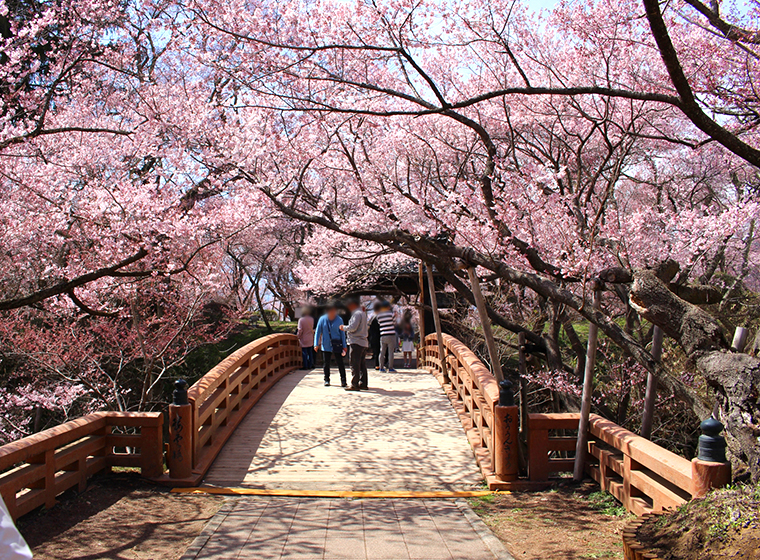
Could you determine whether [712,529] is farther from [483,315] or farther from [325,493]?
[325,493]

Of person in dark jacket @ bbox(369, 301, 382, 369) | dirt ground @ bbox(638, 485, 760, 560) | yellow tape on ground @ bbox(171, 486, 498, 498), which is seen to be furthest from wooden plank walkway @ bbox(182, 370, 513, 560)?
person in dark jacket @ bbox(369, 301, 382, 369)

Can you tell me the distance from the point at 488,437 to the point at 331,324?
15.4ft

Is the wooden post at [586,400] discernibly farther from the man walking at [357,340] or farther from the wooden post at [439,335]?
the wooden post at [439,335]

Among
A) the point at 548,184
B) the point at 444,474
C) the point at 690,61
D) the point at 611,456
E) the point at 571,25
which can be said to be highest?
the point at 571,25

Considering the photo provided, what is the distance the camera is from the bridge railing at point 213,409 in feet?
20.4

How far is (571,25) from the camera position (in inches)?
309

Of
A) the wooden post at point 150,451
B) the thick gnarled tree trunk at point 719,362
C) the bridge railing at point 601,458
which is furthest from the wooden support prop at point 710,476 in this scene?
the wooden post at point 150,451

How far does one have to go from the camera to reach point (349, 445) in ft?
25.2

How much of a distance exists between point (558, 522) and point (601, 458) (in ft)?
3.18

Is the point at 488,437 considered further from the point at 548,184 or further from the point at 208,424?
the point at 548,184

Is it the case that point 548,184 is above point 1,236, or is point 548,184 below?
above

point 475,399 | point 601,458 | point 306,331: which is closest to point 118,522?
point 601,458

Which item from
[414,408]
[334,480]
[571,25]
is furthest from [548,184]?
[334,480]

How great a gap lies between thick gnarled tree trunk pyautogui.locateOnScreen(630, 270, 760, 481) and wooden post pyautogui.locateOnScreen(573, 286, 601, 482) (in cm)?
103
